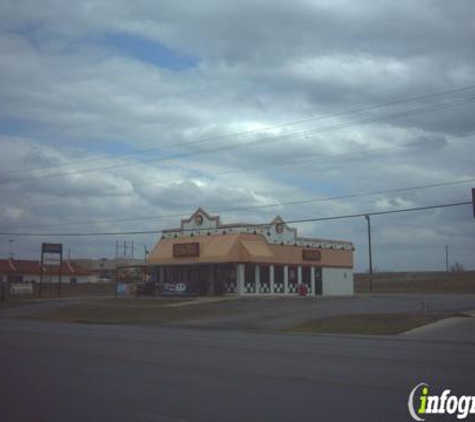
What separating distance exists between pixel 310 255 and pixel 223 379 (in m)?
42.6

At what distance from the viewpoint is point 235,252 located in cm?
4866

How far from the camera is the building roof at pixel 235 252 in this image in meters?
48.9

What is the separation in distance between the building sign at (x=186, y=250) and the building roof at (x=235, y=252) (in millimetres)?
106

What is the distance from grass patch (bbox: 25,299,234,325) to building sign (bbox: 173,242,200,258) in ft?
16.1

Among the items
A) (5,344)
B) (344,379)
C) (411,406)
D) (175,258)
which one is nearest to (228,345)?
(5,344)

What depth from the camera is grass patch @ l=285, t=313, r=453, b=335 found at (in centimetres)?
2805

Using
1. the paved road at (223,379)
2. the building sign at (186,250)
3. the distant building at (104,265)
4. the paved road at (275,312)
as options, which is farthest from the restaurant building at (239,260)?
the distant building at (104,265)

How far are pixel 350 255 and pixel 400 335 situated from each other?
114 feet

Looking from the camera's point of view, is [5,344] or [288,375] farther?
[5,344]

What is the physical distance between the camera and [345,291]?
59438 millimetres

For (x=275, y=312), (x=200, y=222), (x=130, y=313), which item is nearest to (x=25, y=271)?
(x=200, y=222)

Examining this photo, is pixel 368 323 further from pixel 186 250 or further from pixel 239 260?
pixel 186 250

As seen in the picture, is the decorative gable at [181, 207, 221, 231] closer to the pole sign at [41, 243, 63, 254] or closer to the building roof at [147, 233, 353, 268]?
the building roof at [147, 233, 353, 268]

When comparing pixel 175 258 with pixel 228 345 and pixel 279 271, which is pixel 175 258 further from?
pixel 228 345
